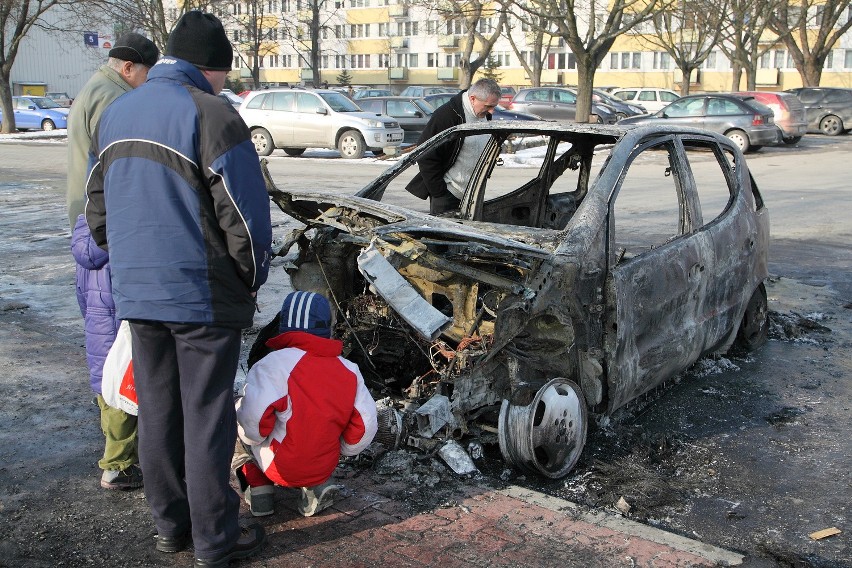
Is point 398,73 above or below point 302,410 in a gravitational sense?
above

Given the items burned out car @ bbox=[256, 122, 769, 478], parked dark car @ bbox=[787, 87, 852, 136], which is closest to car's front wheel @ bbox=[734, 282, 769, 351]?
burned out car @ bbox=[256, 122, 769, 478]

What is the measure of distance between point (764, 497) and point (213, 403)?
2.72 metres

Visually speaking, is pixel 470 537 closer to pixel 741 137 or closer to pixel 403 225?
pixel 403 225

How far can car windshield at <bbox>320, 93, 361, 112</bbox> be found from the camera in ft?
75.8

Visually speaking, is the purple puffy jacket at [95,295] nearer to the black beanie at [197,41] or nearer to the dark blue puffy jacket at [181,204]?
the dark blue puffy jacket at [181,204]

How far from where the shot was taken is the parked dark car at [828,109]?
32281 millimetres

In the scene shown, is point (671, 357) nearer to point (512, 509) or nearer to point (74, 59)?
point (512, 509)

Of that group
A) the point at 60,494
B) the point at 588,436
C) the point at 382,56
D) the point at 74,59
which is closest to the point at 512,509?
the point at 588,436

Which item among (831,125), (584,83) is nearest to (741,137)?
(584,83)

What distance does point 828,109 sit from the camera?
3247 centimetres

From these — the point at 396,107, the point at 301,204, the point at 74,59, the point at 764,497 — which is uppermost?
the point at 74,59

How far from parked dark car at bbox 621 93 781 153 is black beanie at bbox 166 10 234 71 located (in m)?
21.4

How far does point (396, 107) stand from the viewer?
2658 cm

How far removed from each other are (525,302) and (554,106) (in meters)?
30.6
